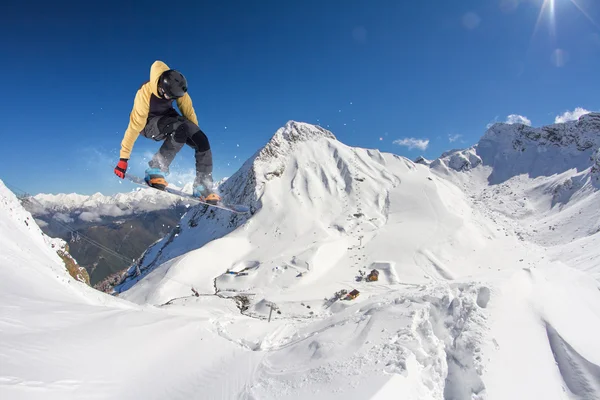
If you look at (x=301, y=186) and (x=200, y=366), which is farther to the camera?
(x=301, y=186)

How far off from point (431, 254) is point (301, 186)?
34892 millimetres

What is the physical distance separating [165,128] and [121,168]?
5.39 feet

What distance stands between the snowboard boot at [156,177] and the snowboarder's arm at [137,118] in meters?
1.80

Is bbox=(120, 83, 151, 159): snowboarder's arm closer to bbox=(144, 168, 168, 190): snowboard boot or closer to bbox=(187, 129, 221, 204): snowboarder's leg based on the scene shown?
bbox=(187, 129, 221, 204): snowboarder's leg

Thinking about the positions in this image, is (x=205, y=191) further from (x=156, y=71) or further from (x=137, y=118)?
(x=156, y=71)

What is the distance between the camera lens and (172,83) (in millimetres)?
6770

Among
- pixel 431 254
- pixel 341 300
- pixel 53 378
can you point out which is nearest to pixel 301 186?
pixel 431 254

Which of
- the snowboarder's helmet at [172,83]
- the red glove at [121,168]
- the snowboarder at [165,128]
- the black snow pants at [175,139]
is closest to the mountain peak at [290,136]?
the snowboarder at [165,128]

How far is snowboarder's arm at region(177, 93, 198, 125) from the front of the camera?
8.30 metres

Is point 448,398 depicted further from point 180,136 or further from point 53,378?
point 180,136

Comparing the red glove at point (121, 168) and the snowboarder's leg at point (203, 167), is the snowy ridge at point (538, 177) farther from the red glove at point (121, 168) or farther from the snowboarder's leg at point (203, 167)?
the red glove at point (121, 168)

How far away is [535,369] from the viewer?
825 centimetres

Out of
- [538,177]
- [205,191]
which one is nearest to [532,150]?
[538,177]

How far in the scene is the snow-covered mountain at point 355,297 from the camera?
767 cm
